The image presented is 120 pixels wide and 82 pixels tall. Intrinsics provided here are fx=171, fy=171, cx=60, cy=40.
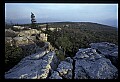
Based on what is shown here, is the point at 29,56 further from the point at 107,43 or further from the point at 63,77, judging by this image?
the point at 107,43

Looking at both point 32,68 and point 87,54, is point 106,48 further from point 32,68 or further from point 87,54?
point 32,68

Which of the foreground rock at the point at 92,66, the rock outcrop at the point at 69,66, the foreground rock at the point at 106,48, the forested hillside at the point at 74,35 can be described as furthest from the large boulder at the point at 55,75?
the foreground rock at the point at 106,48

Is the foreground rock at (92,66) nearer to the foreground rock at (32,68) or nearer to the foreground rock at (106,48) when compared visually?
the foreground rock at (106,48)

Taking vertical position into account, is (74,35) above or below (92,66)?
above

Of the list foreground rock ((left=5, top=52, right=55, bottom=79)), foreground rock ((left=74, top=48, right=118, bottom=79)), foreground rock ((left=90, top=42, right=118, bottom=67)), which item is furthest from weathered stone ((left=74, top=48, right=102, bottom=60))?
foreground rock ((left=5, top=52, right=55, bottom=79))

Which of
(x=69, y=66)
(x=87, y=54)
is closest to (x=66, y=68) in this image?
(x=69, y=66)
